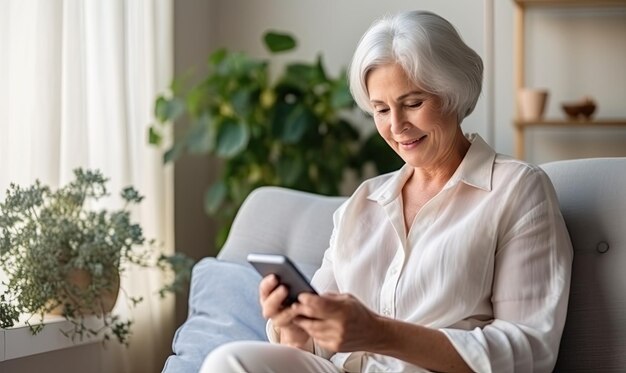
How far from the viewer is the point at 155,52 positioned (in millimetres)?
3754

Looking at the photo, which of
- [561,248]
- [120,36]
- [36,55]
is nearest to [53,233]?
[36,55]

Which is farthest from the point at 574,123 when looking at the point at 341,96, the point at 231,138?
the point at 231,138

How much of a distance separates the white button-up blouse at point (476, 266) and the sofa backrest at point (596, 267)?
0.19 metres

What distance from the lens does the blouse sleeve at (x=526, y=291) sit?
169 centimetres

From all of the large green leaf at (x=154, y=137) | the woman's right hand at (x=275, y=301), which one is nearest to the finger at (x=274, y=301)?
the woman's right hand at (x=275, y=301)

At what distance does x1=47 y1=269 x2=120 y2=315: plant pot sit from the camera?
8.98 ft

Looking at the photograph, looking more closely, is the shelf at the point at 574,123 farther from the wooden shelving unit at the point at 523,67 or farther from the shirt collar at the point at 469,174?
the shirt collar at the point at 469,174

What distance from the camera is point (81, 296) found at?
276cm

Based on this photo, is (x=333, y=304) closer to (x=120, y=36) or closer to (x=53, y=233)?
(x=53, y=233)

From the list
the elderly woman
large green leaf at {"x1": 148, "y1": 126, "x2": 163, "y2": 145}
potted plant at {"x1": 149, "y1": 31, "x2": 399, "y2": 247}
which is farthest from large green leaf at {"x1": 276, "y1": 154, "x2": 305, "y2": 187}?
the elderly woman

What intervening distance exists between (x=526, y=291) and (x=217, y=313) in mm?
854

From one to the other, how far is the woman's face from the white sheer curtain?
4.17 ft

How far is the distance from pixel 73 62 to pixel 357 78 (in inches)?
58.1

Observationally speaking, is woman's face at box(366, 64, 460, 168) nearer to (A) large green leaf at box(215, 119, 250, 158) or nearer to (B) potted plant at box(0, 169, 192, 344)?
(B) potted plant at box(0, 169, 192, 344)
